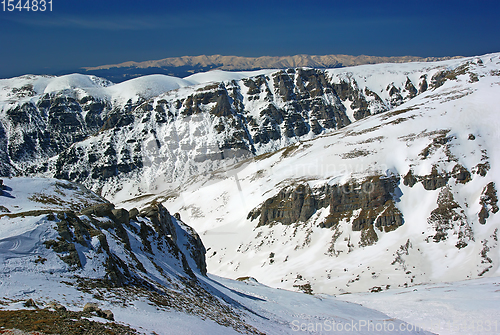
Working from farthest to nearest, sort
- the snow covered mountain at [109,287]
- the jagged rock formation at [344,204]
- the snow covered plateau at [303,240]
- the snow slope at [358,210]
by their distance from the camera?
1. the jagged rock formation at [344,204]
2. the snow slope at [358,210]
3. the snow covered plateau at [303,240]
4. the snow covered mountain at [109,287]

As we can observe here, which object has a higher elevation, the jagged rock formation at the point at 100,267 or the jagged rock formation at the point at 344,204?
the jagged rock formation at the point at 100,267

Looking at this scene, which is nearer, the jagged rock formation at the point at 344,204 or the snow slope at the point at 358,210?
the snow slope at the point at 358,210

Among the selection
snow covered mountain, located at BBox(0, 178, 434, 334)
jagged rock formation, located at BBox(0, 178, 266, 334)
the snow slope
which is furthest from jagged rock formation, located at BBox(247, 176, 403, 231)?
jagged rock formation, located at BBox(0, 178, 266, 334)

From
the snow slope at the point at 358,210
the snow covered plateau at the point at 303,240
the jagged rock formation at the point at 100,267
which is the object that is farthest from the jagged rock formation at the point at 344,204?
the jagged rock formation at the point at 100,267

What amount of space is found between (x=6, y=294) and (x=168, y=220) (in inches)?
1051

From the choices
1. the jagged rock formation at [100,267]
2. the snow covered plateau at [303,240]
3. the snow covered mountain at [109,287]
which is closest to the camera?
the snow covered mountain at [109,287]

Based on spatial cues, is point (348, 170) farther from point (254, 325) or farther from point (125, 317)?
point (125, 317)

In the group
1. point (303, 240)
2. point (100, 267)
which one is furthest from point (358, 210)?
point (100, 267)

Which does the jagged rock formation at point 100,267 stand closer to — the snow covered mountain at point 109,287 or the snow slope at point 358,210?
the snow covered mountain at point 109,287

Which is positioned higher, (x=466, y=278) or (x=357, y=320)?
(x=357, y=320)

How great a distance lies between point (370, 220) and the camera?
90.2 metres

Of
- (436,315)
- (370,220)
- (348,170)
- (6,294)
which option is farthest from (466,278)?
(6,294)

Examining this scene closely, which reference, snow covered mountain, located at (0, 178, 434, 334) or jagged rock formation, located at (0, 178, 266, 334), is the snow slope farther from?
jagged rock formation, located at (0, 178, 266, 334)

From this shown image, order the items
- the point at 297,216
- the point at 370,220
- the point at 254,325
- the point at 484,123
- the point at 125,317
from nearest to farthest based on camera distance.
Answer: the point at 125,317
the point at 254,325
the point at 370,220
the point at 297,216
the point at 484,123
